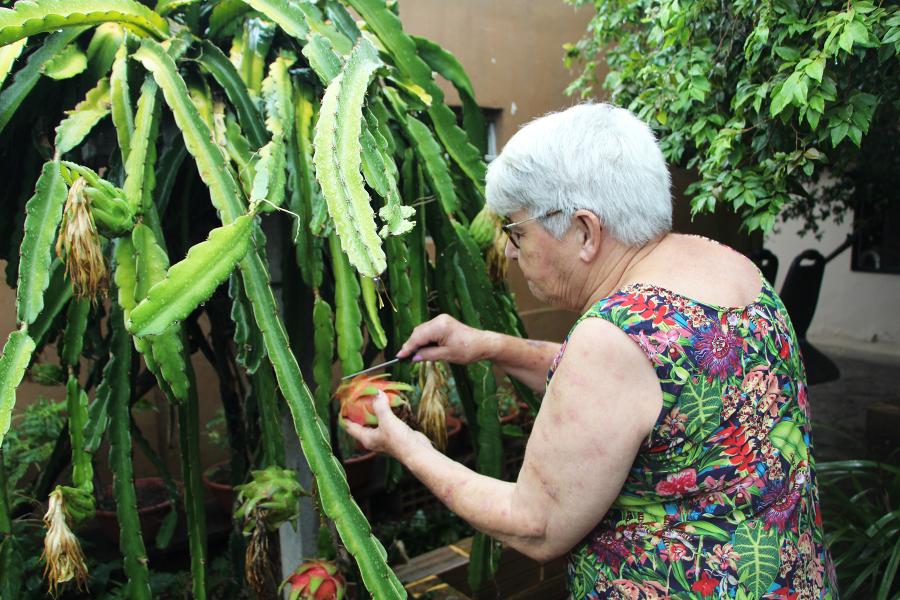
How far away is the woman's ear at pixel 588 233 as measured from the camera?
1.15 metres

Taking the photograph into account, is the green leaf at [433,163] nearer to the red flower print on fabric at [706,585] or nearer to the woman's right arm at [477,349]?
the woman's right arm at [477,349]

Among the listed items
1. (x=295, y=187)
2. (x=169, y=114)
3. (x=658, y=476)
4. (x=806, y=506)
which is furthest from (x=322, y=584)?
(x=169, y=114)

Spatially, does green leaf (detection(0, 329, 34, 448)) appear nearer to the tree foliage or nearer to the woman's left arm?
the woman's left arm

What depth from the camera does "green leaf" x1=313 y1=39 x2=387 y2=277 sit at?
964 millimetres

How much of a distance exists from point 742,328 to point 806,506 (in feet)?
1.11

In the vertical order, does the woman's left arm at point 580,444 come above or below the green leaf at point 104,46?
below

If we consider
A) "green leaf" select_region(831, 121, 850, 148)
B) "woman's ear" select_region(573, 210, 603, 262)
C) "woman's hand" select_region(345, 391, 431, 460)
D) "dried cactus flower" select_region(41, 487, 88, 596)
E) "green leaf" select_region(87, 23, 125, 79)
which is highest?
"green leaf" select_region(87, 23, 125, 79)

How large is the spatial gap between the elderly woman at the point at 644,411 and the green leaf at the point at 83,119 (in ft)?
2.46

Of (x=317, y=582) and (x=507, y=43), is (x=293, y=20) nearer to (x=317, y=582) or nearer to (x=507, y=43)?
(x=317, y=582)

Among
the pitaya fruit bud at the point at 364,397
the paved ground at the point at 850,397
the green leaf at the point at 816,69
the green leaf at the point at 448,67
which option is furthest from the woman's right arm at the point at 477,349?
the paved ground at the point at 850,397

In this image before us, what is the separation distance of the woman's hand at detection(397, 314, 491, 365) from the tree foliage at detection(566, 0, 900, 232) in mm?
1055

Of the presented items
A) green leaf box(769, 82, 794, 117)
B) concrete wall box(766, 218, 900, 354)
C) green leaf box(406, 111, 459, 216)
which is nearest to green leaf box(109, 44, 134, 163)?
green leaf box(406, 111, 459, 216)

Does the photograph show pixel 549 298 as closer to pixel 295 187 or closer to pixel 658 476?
pixel 658 476

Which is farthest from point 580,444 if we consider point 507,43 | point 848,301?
point 848,301
